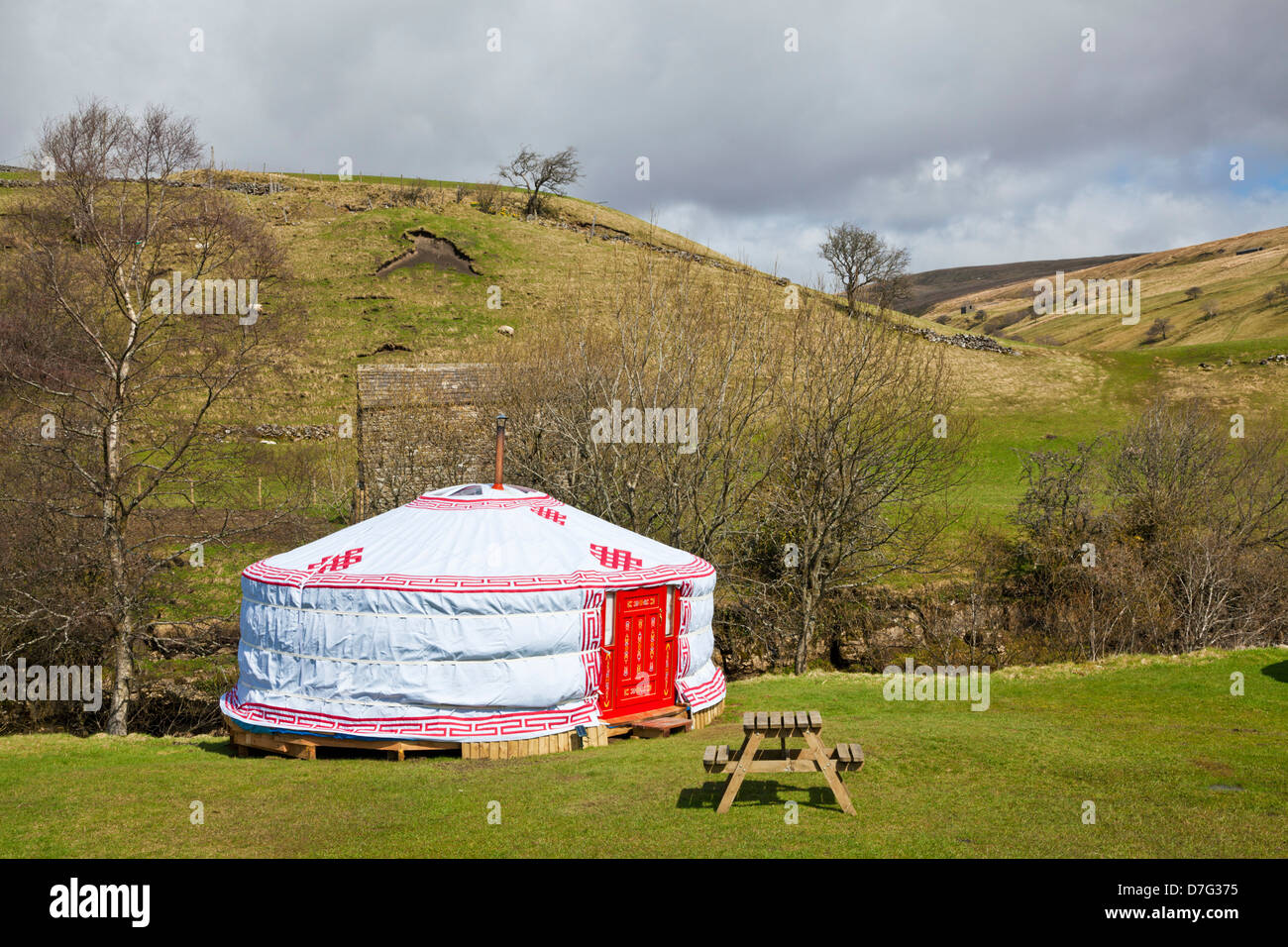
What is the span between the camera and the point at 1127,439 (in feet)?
72.0

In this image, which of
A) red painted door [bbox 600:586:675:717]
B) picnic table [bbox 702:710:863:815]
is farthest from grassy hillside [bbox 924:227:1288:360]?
picnic table [bbox 702:710:863:815]

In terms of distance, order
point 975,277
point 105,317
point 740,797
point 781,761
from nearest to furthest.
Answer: point 781,761 < point 740,797 < point 105,317 < point 975,277

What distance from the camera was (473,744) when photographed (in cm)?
1020

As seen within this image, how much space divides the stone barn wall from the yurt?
9.60 meters

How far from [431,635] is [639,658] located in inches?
102

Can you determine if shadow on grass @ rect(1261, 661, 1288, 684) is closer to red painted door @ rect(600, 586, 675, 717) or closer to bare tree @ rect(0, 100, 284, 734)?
red painted door @ rect(600, 586, 675, 717)

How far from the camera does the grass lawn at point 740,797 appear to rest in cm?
655

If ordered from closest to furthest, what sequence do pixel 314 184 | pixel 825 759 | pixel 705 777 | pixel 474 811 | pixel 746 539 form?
pixel 825 759 < pixel 474 811 < pixel 705 777 < pixel 746 539 < pixel 314 184

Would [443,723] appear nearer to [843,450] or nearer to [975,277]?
[843,450]

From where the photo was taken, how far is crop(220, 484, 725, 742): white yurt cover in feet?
33.8

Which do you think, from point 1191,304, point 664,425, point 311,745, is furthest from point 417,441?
point 1191,304

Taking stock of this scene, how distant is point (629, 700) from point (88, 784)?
5.69m
